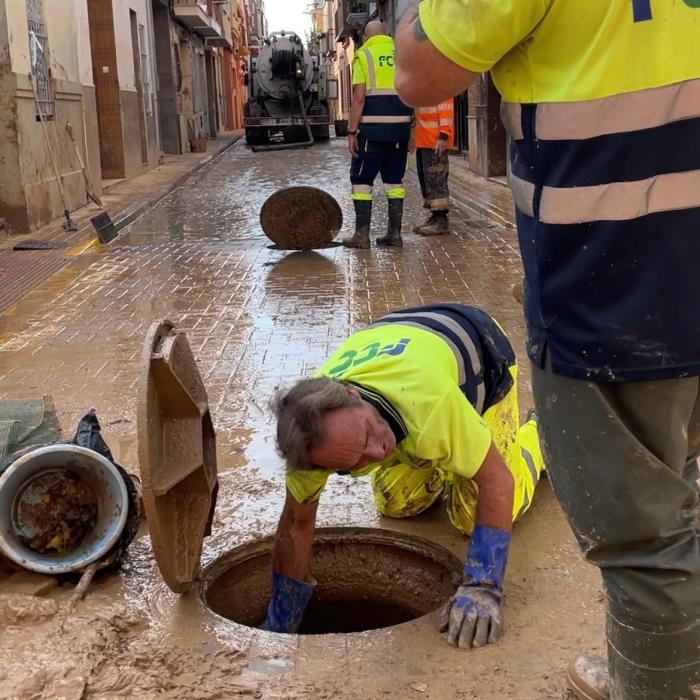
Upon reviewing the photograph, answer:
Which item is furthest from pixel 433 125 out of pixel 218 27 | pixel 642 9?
pixel 218 27

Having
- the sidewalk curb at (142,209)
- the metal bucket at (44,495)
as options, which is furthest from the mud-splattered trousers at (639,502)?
the sidewalk curb at (142,209)

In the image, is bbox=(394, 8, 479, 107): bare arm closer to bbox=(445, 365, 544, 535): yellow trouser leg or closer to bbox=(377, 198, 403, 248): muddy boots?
bbox=(445, 365, 544, 535): yellow trouser leg

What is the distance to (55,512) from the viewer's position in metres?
3.29

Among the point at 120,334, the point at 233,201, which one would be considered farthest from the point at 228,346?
the point at 233,201

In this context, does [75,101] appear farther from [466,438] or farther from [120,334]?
[466,438]

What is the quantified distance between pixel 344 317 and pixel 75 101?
8.26 meters

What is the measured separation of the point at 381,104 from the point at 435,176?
121 cm

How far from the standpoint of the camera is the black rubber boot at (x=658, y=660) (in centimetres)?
191

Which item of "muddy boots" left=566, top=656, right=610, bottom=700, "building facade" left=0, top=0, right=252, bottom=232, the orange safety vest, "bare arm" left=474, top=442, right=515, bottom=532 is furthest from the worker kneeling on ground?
"building facade" left=0, top=0, right=252, bottom=232

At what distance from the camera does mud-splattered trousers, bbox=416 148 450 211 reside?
9844 millimetres

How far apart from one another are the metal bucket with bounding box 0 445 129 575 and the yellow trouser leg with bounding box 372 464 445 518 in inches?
36.1

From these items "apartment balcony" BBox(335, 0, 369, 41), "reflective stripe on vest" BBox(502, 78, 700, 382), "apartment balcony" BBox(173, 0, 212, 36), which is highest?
Answer: "apartment balcony" BBox(335, 0, 369, 41)

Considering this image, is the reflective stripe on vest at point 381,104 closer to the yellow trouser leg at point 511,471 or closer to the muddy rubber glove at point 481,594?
the yellow trouser leg at point 511,471

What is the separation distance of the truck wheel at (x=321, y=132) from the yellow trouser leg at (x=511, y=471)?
25.0m
